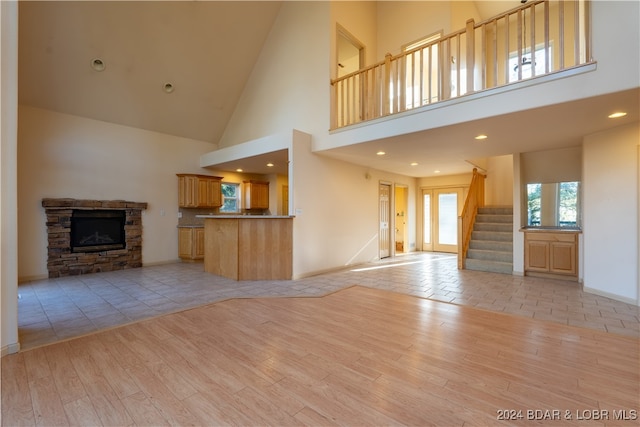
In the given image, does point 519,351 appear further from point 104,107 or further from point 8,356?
point 104,107

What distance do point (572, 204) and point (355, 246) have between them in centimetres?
437

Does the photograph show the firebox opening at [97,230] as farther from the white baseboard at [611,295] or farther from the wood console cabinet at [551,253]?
the white baseboard at [611,295]

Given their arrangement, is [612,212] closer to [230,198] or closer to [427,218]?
[427,218]

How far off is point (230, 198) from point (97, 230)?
129 inches

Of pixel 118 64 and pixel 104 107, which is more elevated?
pixel 118 64

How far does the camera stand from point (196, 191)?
23.2ft

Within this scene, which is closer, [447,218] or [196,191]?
[196,191]

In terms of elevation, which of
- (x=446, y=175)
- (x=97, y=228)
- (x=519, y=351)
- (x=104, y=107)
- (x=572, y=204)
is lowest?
(x=519, y=351)

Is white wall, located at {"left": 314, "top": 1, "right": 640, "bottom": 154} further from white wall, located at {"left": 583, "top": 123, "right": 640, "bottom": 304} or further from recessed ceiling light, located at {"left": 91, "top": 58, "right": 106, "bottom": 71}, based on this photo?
recessed ceiling light, located at {"left": 91, "top": 58, "right": 106, "bottom": 71}

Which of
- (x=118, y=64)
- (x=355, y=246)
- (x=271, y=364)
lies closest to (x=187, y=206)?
(x=118, y=64)

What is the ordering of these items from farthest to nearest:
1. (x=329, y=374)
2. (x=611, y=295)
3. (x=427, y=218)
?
(x=427, y=218), (x=611, y=295), (x=329, y=374)

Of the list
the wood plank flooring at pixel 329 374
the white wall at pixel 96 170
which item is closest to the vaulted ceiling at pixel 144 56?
the white wall at pixel 96 170

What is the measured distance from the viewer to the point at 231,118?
24.9ft

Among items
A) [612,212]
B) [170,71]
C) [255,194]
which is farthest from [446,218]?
[170,71]
